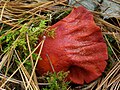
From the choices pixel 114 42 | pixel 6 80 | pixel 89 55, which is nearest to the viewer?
pixel 6 80

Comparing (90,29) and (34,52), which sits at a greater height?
(90,29)

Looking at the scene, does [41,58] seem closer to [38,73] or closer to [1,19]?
[38,73]

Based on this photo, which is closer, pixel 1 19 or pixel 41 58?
pixel 41 58

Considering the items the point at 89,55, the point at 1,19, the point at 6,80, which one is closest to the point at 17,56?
the point at 6,80

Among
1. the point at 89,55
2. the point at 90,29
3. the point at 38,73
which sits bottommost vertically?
the point at 38,73

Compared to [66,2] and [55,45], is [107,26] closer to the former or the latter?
[66,2]

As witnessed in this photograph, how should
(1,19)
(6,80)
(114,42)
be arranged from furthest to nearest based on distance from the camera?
(114,42) < (1,19) < (6,80)
